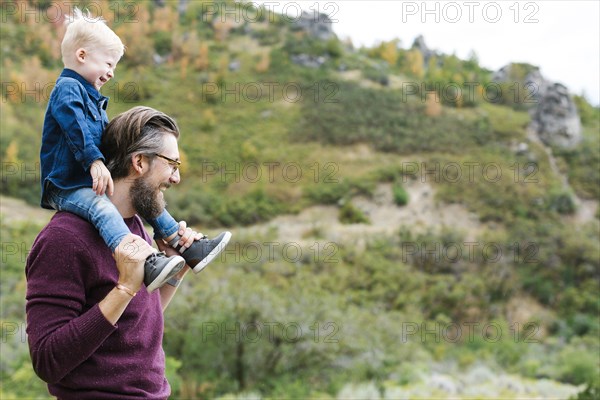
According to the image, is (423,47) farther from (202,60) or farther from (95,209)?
(95,209)

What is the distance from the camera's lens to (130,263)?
44.5 inches

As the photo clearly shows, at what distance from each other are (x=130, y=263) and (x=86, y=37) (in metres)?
0.60

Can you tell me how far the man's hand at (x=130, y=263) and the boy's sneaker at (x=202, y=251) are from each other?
28 centimetres

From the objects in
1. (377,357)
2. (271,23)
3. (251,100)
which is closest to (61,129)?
(377,357)

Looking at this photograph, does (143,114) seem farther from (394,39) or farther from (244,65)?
(394,39)

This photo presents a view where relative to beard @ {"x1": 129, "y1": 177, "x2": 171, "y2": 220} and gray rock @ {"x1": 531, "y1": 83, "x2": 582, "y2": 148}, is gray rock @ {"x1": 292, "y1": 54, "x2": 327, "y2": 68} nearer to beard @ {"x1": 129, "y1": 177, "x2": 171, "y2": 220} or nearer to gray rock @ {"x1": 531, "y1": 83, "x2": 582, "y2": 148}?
gray rock @ {"x1": 531, "y1": 83, "x2": 582, "y2": 148}

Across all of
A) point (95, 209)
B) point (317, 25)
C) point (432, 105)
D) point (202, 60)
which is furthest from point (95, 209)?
point (317, 25)

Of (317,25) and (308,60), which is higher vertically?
(317,25)

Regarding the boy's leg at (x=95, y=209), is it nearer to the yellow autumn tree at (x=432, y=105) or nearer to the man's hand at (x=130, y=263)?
the man's hand at (x=130, y=263)

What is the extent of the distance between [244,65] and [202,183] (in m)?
12.3

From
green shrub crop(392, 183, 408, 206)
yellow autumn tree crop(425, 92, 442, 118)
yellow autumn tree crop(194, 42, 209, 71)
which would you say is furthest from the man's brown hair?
yellow autumn tree crop(194, 42, 209, 71)

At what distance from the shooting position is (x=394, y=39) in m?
45.8

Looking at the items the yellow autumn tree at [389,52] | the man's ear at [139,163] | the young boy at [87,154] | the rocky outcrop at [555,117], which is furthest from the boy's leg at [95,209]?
the yellow autumn tree at [389,52]

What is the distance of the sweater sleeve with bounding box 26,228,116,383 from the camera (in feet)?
3.55
